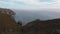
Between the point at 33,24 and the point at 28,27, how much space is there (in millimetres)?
110

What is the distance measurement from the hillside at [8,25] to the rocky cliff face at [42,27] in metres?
0.16

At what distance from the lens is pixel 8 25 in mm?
3152

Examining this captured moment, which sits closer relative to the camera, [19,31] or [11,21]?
[19,31]

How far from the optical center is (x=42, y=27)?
10.3ft

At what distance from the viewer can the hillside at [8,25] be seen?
3060 millimetres

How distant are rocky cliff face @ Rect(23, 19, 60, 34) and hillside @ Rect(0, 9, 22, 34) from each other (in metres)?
0.16

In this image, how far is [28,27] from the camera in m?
3.11

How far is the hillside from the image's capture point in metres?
3.06

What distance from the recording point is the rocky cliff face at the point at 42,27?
122 inches

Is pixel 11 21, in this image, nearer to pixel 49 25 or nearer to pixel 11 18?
pixel 11 18

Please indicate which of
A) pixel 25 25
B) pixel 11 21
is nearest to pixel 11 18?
pixel 11 21

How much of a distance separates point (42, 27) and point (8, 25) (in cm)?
65

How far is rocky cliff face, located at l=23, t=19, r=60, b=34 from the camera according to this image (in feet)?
10.1

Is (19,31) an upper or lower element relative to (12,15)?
lower
